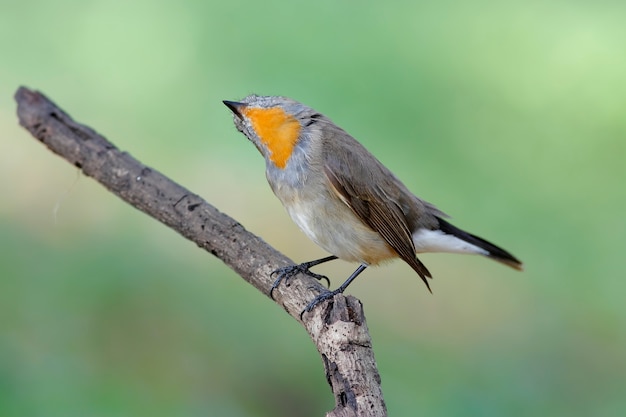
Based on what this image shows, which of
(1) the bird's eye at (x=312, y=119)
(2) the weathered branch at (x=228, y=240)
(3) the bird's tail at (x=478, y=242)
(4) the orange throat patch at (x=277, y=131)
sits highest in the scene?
(3) the bird's tail at (x=478, y=242)

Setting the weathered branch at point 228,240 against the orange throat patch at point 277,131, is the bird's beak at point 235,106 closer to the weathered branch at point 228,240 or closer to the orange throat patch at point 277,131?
the orange throat patch at point 277,131

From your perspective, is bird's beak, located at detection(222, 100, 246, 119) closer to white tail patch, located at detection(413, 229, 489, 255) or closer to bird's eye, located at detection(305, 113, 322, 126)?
bird's eye, located at detection(305, 113, 322, 126)

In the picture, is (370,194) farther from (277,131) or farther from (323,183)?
(277,131)

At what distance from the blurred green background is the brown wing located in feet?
2.78

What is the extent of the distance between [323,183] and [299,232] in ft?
4.23

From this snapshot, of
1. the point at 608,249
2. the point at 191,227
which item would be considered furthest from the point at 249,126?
the point at 608,249

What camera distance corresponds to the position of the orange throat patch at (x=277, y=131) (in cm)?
236

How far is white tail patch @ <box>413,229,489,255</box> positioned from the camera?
8.83 feet

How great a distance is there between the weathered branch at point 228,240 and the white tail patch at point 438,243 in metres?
0.54

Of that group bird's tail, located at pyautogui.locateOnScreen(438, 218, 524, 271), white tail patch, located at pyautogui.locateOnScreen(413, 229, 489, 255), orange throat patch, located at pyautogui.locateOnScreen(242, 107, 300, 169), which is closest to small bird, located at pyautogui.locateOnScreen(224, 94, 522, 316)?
orange throat patch, located at pyautogui.locateOnScreen(242, 107, 300, 169)

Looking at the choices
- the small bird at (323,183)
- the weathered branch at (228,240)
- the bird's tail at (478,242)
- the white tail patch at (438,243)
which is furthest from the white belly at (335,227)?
the bird's tail at (478,242)

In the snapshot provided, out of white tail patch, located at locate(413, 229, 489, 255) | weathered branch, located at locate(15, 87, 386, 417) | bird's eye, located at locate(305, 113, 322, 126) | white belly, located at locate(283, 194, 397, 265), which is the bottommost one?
weathered branch, located at locate(15, 87, 386, 417)

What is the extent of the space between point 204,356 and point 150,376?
0.72 ft

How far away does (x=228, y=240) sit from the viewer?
91.6 inches
